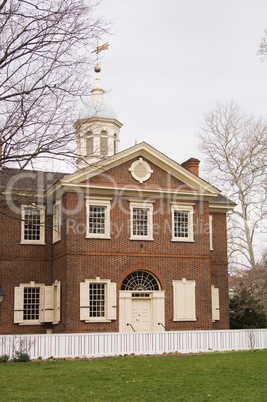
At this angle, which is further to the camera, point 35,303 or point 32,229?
point 32,229

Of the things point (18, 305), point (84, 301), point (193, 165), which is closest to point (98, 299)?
point (84, 301)

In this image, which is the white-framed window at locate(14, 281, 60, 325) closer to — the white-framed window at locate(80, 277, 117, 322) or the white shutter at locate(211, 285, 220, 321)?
the white-framed window at locate(80, 277, 117, 322)

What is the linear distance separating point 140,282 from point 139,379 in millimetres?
12209

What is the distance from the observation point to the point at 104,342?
21.8 m

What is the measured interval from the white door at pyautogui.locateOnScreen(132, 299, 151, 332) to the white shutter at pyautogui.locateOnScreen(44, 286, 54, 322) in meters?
3.86

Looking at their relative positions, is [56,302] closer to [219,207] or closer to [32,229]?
[32,229]

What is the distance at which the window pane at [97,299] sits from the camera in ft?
86.6

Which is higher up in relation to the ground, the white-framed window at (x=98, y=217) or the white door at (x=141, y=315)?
the white-framed window at (x=98, y=217)

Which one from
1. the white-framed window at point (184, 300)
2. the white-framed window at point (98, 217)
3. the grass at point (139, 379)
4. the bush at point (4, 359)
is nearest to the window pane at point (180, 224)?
the white-framed window at point (184, 300)

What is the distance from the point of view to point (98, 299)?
26641 mm

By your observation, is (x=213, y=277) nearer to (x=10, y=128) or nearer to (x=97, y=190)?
(x=97, y=190)

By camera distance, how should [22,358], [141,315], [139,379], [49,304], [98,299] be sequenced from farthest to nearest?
[49,304] → [141,315] → [98,299] → [22,358] → [139,379]

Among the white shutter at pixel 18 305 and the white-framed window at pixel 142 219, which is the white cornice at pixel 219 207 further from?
the white shutter at pixel 18 305

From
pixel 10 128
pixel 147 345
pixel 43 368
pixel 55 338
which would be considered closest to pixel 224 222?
pixel 147 345
